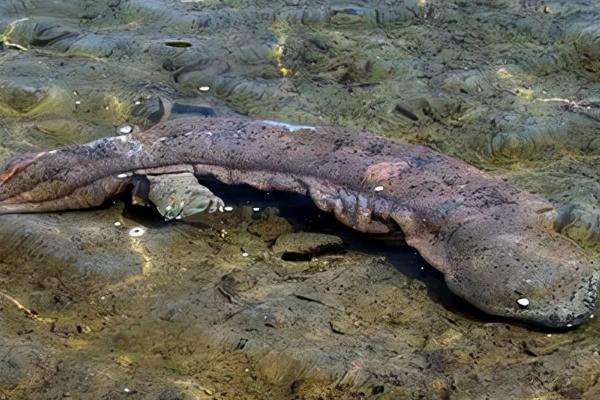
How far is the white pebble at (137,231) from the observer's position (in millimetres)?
6270

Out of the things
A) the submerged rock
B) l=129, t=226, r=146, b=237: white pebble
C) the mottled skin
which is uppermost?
the mottled skin

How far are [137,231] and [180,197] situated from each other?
41 cm

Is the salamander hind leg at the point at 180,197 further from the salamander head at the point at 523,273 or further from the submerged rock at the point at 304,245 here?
the salamander head at the point at 523,273

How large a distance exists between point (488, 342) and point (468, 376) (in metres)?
0.35

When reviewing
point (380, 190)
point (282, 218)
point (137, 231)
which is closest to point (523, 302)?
point (380, 190)

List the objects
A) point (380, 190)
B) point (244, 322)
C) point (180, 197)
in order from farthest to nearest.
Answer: point (180, 197), point (380, 190), point (244, 322)

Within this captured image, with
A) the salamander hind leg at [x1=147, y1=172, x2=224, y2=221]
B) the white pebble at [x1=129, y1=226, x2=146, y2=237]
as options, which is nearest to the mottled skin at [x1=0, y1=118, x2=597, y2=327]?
the salamander hind leg at [x1=147, y1=172, x2=224, y2=221]

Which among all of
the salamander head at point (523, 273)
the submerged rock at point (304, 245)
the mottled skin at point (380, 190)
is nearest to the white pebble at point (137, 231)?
the mottled skin at point (380, 190)

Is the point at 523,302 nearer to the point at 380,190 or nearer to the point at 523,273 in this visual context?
the point at 523,273

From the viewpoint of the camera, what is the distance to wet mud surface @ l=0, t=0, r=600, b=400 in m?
4.94

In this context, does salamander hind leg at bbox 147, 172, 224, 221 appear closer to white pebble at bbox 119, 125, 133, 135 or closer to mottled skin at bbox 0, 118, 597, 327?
mottled skin at bbox 0, 118, 597, 327

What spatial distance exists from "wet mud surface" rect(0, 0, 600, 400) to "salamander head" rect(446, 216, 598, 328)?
14 cm

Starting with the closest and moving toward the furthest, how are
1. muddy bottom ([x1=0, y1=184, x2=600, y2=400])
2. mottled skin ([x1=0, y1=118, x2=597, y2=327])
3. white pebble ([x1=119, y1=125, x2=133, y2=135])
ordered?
muddy bottom ([x1=0, y1=184, x2=600, y2=400]) < mottled skin ([x1=0, y1=118, x2=597, y2=327]) < white pebble ([x1=119, y1=125, x2=133, y2=135])

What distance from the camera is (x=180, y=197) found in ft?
21.1
